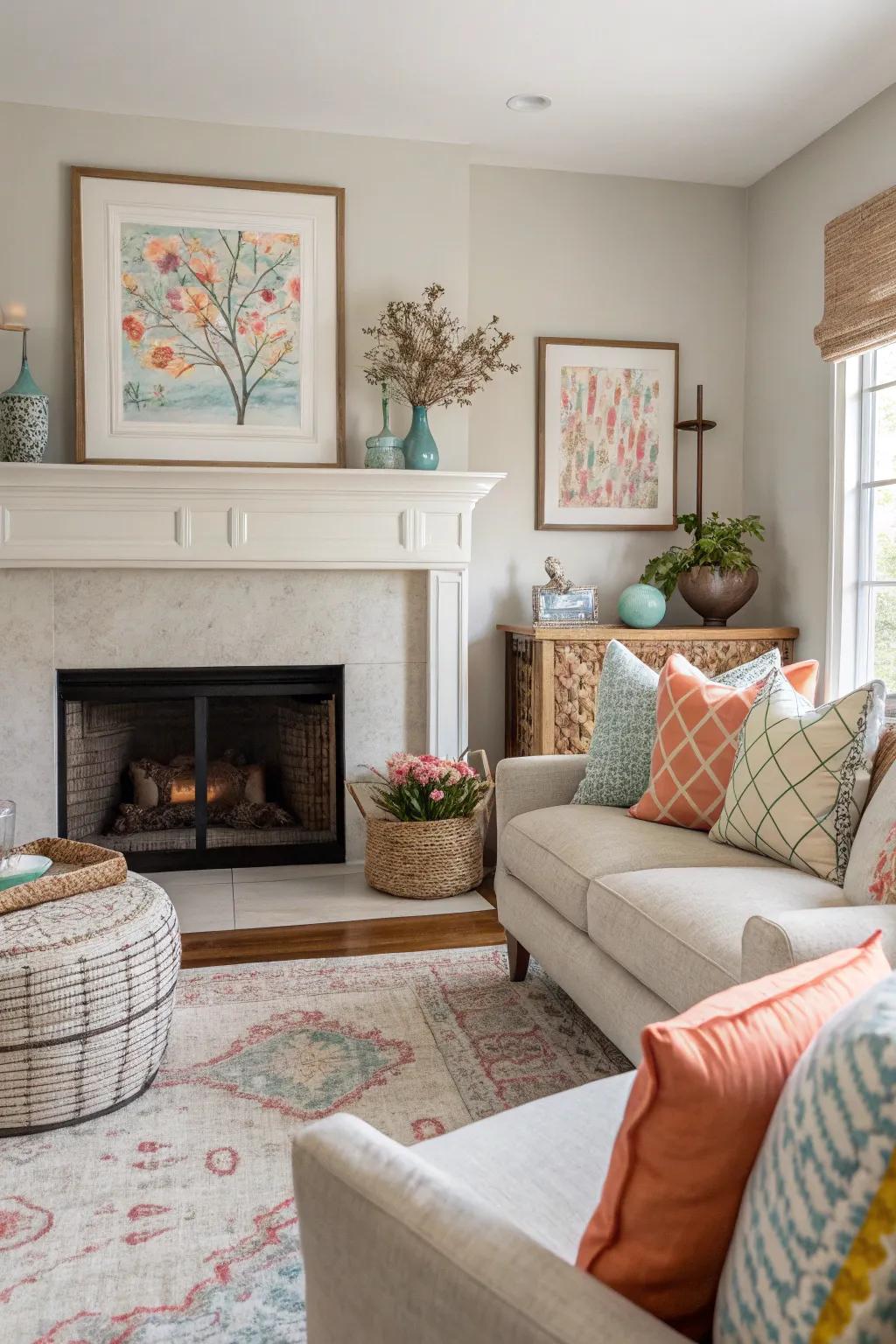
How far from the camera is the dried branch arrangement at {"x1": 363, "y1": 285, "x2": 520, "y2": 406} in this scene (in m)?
3.92

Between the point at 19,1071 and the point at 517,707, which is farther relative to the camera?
the point at 517,707

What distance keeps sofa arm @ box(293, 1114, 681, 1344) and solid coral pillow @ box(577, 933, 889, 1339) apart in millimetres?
49

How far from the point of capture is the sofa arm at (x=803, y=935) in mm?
1536

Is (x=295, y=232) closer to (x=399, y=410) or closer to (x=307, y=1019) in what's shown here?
(x=399, y=410)

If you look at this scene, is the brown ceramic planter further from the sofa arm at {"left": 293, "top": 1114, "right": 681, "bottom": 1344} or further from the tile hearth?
the sofa arm at {"left": 293, "top": 1114, "right": 681, "bottom": 1344}

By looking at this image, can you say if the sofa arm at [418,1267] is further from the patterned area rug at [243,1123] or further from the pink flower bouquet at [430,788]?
the pink flower bouquet at [430,788]

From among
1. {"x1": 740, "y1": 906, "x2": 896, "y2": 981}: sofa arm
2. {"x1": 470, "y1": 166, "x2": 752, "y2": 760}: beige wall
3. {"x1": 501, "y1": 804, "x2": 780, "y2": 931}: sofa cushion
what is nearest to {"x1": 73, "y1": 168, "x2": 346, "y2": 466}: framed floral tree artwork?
{"x1": 470, "y1": 166, "x2": 752, "y2": 760}: beige wall

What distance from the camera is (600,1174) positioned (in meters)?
1.21

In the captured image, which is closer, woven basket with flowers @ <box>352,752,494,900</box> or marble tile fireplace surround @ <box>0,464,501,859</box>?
woven basket with flowers @ <box>352,752,494,900</box>

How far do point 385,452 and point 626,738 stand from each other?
1627 millimetres

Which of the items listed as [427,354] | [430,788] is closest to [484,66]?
[427,354]

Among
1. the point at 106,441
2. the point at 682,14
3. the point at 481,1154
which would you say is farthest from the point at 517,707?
the point at 481,1154

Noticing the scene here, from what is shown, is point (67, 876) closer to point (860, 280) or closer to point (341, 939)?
point (341, 939)

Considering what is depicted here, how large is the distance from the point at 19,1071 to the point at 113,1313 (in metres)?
0.61
